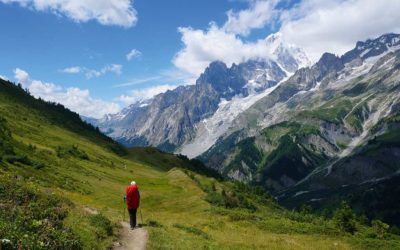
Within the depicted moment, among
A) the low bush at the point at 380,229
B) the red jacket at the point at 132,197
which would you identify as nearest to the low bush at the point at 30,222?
the red jacket at the point at 132,197

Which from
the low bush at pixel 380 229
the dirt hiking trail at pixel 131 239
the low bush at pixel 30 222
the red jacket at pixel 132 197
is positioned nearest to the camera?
the low bush at pixel 30 222

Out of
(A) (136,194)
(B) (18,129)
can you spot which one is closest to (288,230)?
(A) (136,194)

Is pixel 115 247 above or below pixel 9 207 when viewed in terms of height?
below

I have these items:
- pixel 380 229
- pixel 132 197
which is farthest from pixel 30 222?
pixel 380 229

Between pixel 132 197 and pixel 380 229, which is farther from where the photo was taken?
pixel 380 229

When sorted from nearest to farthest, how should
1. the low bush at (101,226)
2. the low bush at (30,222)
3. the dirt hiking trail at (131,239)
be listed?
the low bush at (30,222) → the dirt hiking trail at (131,239) → the low bush at (101,226)

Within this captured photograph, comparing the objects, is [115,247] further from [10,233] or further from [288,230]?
[288,230]

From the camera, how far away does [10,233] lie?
56.3 feet

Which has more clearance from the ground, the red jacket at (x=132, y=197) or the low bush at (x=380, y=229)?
the red jacket at (x=132, y=197)

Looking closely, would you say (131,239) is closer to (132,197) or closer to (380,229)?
(132,197)

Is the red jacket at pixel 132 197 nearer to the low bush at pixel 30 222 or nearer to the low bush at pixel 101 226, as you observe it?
the low bush at pixel 101 226

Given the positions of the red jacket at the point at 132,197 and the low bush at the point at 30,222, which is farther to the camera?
the red jacket at the point at 132,197

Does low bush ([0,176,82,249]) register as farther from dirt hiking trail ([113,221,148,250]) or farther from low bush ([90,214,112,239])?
dirt hiking trail ([113,221,148,250])

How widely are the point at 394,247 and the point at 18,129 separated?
13074cm
